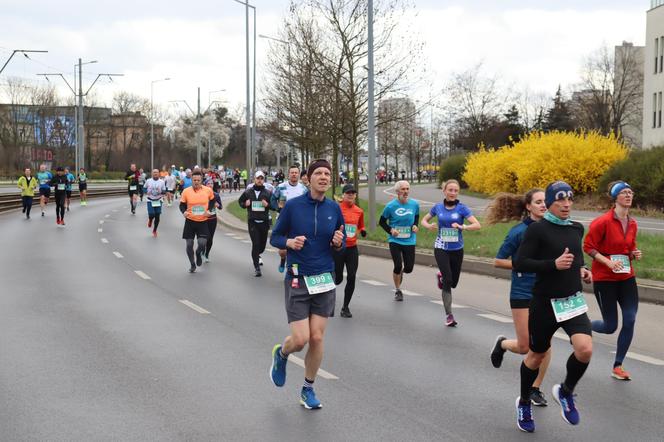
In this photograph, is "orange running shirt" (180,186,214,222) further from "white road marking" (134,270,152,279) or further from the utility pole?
the utility pole

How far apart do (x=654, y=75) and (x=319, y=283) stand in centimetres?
5145

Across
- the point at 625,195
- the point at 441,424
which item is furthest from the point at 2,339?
the point at 625,195

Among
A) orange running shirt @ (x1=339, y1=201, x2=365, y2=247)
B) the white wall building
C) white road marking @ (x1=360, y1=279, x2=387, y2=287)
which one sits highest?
the white wall building

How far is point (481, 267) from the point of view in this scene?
15562 mm

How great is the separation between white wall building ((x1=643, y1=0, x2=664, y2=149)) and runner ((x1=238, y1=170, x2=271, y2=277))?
41033 mm

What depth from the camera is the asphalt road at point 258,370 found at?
19.4ft

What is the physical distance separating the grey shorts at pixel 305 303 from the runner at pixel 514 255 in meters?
1.25

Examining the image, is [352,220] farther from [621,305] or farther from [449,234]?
[621,305]

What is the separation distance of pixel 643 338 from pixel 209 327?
15.1 feet

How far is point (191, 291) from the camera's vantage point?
13203 mm

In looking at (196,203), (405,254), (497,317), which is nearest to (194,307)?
(405,254)

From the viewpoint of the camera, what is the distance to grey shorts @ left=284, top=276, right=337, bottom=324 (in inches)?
253

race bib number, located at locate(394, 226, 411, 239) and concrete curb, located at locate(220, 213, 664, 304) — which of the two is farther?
concrete curb, located at locate(220, 213, 664, 304)

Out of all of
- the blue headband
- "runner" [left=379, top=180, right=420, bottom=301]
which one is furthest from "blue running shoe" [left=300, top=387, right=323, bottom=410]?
"runner" [left=379, top=180, right=420, bottom=301]
